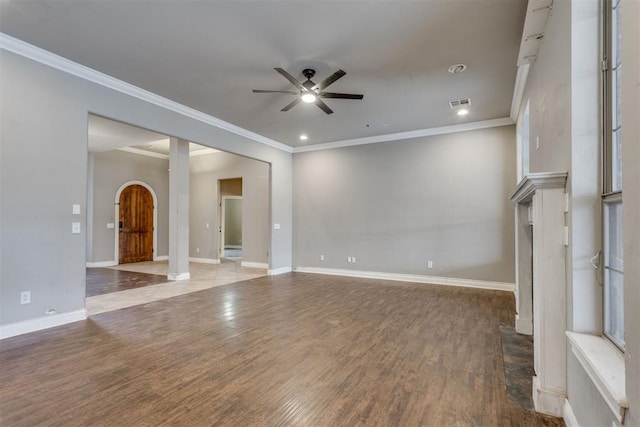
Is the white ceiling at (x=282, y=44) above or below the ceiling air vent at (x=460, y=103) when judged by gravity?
above

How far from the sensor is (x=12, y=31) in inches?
119

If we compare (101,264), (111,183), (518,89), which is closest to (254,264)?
(101,264)

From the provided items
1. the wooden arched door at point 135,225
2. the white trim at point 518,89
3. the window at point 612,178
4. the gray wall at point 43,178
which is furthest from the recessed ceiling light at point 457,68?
the wooden arched door at point 135,225

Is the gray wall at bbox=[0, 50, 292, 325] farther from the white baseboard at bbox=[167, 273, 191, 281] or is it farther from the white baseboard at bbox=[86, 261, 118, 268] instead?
the white baseboard at bbox=[86, 261, 118, 268]

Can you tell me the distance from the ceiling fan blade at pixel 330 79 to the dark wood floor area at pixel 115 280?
4.91 meters

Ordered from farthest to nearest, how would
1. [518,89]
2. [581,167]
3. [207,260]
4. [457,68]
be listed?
[207,260] → [518,89] → [457,68] → [581,167]

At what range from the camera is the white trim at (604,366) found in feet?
3.83

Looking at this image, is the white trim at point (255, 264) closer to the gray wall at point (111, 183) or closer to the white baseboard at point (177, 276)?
the white baseboard at point (177, 276)

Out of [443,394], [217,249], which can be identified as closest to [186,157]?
[217,249]

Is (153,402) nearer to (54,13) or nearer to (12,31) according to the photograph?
(54,13)

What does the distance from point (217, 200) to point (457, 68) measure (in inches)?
284

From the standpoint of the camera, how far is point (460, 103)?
4.79m

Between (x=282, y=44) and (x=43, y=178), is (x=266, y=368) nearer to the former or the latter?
(x=282, y=44)

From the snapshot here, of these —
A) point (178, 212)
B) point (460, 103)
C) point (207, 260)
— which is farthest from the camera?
point (207, 260)
